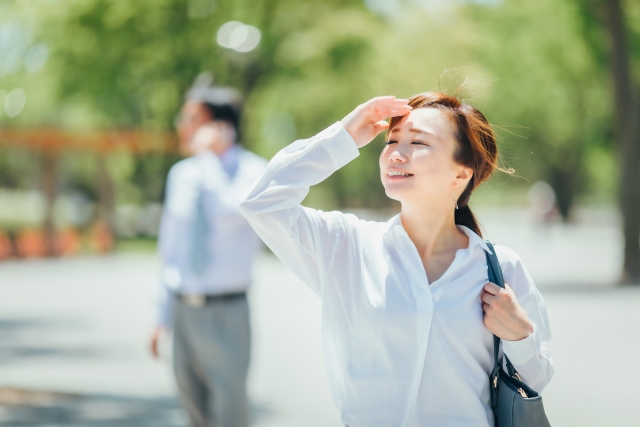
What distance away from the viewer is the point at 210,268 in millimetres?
4316

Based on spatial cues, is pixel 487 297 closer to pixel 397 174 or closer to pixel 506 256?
pixel 506 256

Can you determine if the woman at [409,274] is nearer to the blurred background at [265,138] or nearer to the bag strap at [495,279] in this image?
the bag strap at [495,279]

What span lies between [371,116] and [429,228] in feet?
1.20

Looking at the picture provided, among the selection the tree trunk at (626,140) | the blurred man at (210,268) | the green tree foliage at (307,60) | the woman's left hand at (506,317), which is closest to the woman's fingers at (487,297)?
the woman's left hand at (506,317)

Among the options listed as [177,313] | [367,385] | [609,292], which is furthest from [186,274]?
[609,292]

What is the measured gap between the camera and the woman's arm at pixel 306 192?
2527 millimetres

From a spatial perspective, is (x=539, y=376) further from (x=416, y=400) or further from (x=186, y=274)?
(x=186, y=274)

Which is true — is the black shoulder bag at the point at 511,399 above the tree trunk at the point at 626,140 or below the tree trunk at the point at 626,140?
below

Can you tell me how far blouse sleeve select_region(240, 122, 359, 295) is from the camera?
8.29 ft

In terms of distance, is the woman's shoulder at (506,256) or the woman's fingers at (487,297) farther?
the woman's shoulder at (506,256)

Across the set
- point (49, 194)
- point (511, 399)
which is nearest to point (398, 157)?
point (511, 399)

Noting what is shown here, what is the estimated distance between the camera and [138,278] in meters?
19.2

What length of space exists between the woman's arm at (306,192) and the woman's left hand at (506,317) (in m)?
0.46

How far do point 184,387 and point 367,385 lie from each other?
2095mm
